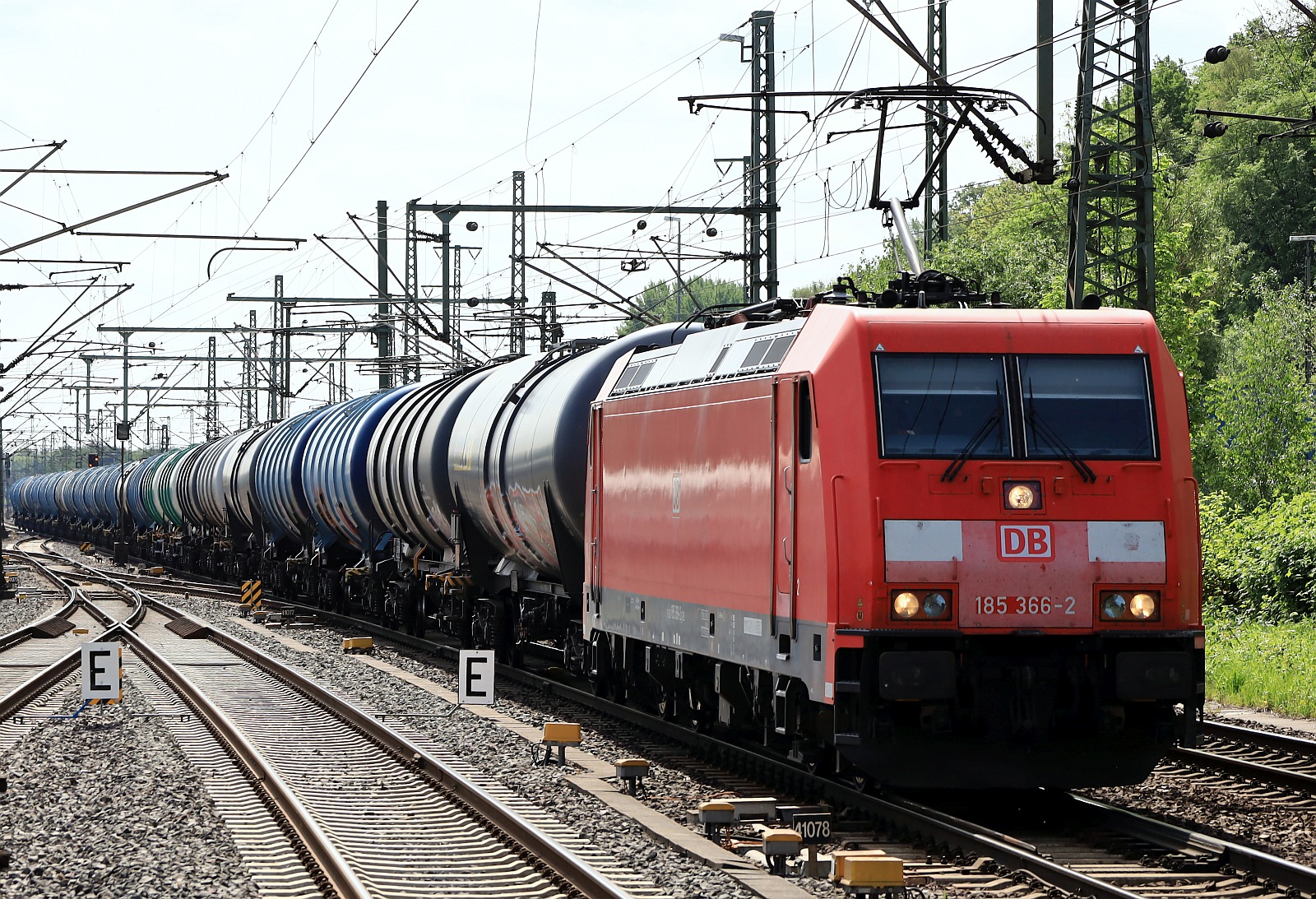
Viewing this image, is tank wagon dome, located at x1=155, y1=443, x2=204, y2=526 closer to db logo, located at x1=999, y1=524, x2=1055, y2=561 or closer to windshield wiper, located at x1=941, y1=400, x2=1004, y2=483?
windshield wiper, located at x1=941, y1=400, x2=1004, y2=483

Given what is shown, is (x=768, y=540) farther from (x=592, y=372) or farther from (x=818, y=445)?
(x=592, y=372)

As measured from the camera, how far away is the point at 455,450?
2206cm

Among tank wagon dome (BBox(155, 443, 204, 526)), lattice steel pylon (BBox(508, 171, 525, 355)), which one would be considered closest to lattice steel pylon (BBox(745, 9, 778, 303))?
lattice steel pylon (BBox(508, 171, 525, 355))

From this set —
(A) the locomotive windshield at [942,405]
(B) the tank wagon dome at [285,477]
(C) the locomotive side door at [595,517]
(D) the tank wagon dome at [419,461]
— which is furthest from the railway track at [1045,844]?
(B) the tank wagon dome at [285,477]

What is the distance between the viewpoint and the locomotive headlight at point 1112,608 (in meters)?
10.4

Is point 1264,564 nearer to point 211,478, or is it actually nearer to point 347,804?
point 347,804

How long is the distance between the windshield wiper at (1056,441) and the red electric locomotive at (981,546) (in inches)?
0.6

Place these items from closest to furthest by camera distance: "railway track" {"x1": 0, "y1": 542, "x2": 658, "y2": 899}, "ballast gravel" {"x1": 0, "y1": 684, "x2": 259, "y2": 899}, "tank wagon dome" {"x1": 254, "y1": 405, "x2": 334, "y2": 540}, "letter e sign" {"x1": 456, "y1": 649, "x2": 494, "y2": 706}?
"ballast gravel" {"x1": 0, "y1": 684, "x2": 259, "y2": 899} < "railway track" {"x1": 0, "y1": 542, "x2": 658, "y2": 899} < "letter e sign" {"x1": 456, "y1": 649, "x2": 494, "y2": 706} < "tank wagon dome" {"x1": 254, "y1": 405, "x2": 334, "y2": 540}

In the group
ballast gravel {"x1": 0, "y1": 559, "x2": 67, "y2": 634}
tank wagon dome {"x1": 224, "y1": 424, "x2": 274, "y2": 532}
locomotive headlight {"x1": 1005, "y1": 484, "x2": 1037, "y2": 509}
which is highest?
tank wagon dome {"x1": 224, "y1": 424, "x2": 274, "y2": 532}

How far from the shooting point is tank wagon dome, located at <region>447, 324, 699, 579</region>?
56.8 ft

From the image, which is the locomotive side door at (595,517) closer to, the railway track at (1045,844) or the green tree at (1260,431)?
the railway track at (1045,844)

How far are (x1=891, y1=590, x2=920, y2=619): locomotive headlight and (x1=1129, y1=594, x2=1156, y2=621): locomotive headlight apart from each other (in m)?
1.39

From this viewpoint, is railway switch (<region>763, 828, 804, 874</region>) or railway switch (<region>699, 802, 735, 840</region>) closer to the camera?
railway switch (<region>763, 828, 804, 874</region>)

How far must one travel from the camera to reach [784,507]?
11078 millimetres
